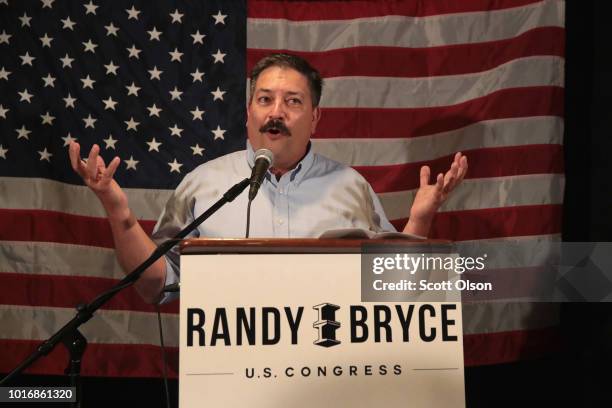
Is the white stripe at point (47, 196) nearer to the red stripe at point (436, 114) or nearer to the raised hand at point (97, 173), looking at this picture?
the raised hand at point (97, 173)

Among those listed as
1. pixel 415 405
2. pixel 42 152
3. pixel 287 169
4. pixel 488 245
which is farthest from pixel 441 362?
pixel 42 152

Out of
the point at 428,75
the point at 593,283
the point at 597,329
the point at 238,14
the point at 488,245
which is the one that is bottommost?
the point at 597,329

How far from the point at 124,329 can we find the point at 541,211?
1828 millimetres

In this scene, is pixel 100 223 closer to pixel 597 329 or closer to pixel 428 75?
pixel 428 75

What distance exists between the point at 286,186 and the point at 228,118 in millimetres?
656

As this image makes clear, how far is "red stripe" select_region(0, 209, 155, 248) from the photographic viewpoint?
2.64 m

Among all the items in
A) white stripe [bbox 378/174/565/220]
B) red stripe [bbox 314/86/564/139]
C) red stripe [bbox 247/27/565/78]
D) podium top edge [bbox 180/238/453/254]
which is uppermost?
red stripe [bbox 247/27/565/78]

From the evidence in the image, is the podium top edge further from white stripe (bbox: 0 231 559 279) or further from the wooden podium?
white stripe (bbox: 0 231 559 279)

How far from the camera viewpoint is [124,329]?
8.68 ft

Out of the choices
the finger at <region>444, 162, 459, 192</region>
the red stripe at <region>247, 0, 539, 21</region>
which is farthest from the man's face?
the red stripe at <region>247, 0, 539, 21</region>

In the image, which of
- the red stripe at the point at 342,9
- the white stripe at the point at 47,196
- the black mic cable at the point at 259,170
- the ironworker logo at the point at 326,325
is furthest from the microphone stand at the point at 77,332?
the red stripe at the point at 342,9

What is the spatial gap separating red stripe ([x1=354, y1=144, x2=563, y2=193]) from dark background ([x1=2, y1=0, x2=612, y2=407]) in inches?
4.5

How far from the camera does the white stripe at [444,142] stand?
8.69ft

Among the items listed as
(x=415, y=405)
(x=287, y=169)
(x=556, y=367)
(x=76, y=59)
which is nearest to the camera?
(x=415, y=405)
